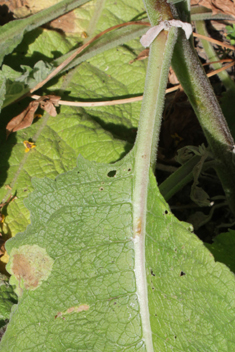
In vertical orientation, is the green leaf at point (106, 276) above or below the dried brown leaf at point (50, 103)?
below

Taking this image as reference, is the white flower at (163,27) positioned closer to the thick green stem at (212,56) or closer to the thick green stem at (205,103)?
the thick green stem at (205,103)

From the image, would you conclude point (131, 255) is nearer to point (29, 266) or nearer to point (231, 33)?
point (29, 266)

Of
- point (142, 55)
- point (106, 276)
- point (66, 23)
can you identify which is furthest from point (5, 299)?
point (66, 23)

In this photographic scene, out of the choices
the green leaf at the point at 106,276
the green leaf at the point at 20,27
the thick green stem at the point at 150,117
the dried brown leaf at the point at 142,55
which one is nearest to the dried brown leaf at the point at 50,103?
the green leaf at the point at 20,27

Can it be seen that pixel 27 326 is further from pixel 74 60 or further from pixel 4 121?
pixel 74 60

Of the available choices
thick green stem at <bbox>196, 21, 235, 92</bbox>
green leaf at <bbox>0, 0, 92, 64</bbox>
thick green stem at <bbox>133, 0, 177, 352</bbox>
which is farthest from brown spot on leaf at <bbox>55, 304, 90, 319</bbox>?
thick green stem at <bbox>196, 21, 235, 92</bbox>
